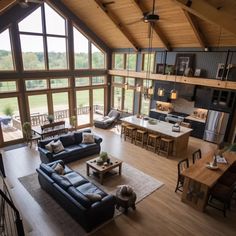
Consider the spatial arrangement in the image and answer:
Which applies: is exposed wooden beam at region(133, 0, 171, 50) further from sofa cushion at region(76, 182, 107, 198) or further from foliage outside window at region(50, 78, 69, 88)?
sofa cushion at region(76, 182, 107, 198)

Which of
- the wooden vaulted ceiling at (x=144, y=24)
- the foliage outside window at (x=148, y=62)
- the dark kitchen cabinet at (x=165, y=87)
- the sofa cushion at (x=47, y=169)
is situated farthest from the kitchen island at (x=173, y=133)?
the sofa cushion at (x=47, y=169)

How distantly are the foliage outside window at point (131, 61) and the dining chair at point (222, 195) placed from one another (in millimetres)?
7923

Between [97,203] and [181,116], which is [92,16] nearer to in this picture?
[181,116]

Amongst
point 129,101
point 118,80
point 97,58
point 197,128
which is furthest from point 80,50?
point 197,128

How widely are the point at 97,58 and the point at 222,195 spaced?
31.2ft

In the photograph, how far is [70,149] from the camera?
7312mm

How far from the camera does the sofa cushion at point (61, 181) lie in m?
4.76

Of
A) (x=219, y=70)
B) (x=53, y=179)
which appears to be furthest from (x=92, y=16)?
(x=53, y=179)

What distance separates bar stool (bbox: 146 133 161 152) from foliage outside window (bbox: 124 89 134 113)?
12.6 feet

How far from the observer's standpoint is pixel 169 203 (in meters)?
5.34

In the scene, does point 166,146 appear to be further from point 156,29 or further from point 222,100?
point 156,29

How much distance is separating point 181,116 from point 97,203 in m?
6.99

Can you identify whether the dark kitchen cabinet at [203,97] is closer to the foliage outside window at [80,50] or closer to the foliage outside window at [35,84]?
the foliage outside window at [80,50]

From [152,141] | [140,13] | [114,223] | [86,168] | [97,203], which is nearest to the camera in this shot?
[97,203]
